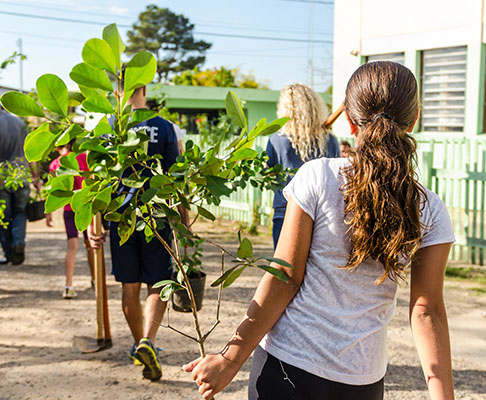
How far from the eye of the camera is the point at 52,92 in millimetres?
1248

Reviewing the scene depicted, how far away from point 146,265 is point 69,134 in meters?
2.70

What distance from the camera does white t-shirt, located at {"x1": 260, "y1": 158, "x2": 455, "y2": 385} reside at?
1.67 metres

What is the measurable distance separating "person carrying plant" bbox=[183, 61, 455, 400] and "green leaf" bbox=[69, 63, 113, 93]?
26.1 inches

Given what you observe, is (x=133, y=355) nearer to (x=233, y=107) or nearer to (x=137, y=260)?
(x=137, y=260)

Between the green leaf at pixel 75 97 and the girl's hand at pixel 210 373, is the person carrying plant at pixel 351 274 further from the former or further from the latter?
the green leaf at pixel 75 97

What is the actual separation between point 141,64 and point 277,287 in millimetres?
775

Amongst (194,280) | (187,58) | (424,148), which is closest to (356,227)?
(194,280)

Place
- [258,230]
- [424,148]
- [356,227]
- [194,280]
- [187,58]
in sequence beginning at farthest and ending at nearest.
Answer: [187,58] → [258,230] → [424,148] → [194,280] → [356,227]

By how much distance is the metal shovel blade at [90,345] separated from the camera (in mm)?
4412

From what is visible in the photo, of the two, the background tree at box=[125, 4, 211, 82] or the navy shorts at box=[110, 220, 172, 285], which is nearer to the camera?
the navy shorts at box=[110, 220, 172, 285]

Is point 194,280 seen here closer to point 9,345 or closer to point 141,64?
point 9,345

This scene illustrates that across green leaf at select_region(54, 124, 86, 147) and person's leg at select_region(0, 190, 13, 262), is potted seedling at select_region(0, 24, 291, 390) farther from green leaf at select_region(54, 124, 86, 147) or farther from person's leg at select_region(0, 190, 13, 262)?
person's leg at select_region(0, 190, 13, 262)

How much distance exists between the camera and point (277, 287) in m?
1.70

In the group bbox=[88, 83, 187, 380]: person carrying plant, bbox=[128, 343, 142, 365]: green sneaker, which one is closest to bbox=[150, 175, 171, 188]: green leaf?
bbox=[88, 83, 187, 380]: person carrying plant
